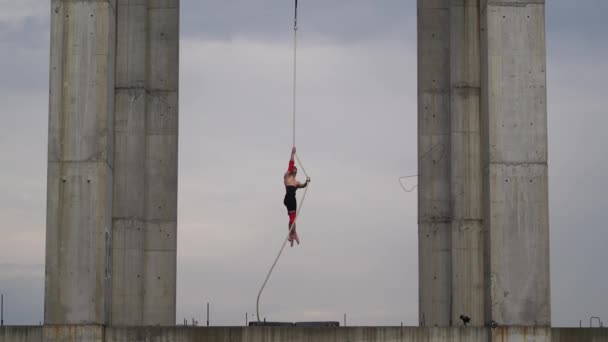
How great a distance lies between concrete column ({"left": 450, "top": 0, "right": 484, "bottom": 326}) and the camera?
100ft

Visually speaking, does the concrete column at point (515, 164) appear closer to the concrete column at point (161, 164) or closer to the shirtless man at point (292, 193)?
the shirtless man at point (292, 193)

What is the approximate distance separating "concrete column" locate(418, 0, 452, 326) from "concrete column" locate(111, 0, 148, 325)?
6.54 metres

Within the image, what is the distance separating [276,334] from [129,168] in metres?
7.13

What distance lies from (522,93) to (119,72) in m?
9.77

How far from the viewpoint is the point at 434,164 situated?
104ft

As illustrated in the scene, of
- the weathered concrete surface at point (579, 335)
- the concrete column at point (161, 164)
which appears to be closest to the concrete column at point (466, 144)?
the weathered concrete surface at point (579, 335)

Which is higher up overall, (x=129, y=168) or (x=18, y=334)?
(x=129, y=168)

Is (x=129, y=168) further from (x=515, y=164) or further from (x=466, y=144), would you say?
(x=515, y=164)

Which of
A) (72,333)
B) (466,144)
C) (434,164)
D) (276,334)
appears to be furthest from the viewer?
(434,164)

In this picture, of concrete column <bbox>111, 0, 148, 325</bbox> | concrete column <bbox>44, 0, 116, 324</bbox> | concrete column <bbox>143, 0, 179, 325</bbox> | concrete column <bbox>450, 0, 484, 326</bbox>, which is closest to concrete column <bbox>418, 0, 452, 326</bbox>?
concrete column <bbox>450, 0, 484, 326</bbox>

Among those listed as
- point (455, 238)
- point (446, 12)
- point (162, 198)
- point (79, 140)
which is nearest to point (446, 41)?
point (446, 12)

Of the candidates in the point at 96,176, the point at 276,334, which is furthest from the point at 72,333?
the point at 276,334

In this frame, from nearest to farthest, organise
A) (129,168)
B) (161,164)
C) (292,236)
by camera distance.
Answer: (292,236) < (129,168) < (161,164)

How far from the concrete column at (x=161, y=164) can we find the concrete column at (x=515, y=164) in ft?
26.9
